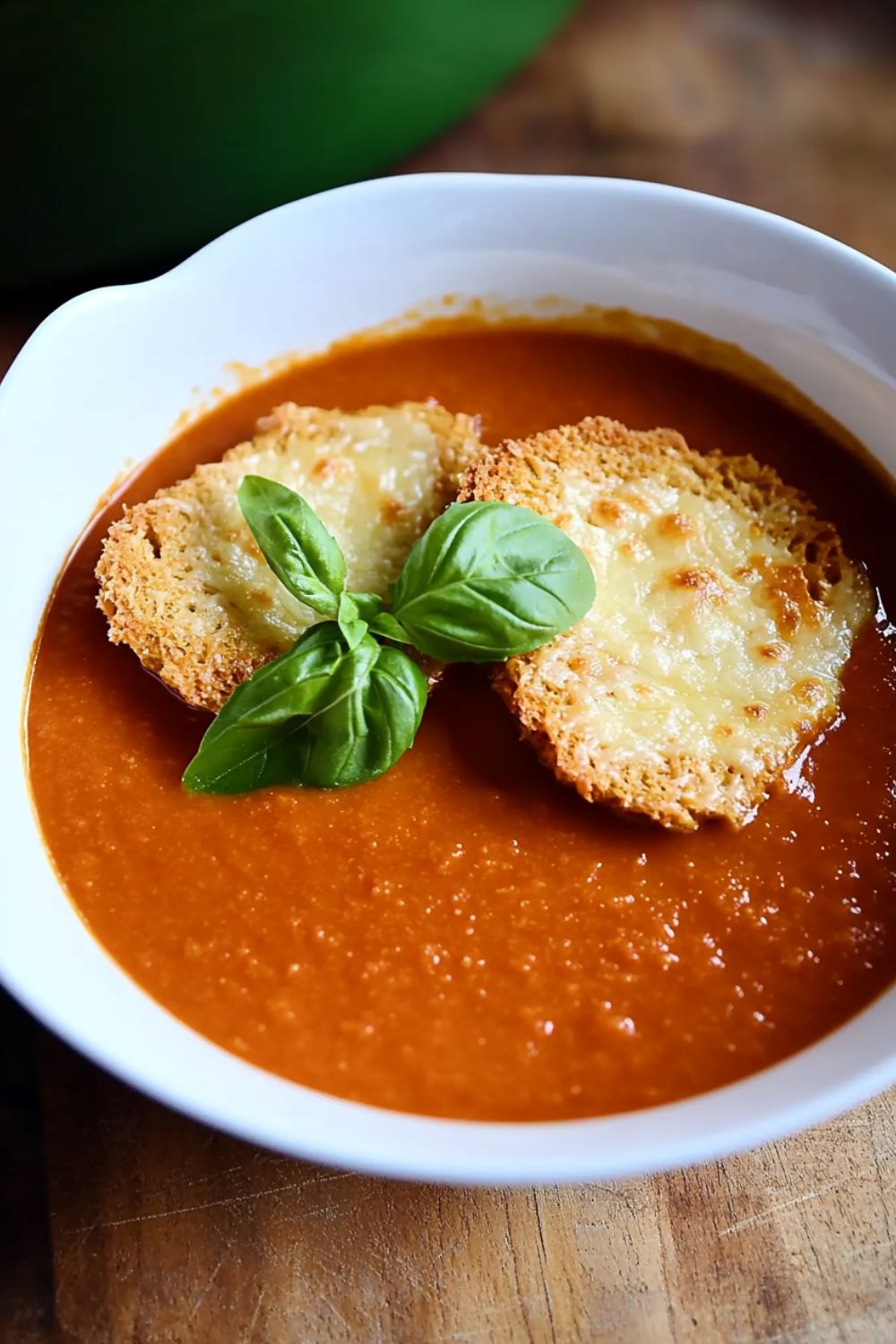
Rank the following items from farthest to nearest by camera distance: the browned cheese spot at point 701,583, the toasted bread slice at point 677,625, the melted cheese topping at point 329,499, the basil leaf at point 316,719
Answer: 1. the melted cheese topping at point 329,499
2. the browned cheese spot at point 701,583
3. the toasted bread slice at point 677,625
4. the basil leaf at point 316,719

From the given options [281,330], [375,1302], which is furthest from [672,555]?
[375,1302]

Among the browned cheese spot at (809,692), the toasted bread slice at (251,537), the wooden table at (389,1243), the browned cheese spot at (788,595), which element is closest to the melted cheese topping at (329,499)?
the toasted bread slice at (251,537)

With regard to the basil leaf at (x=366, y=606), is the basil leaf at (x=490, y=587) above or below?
above

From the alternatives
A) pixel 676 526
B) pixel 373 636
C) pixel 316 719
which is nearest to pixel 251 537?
pixel 373 636

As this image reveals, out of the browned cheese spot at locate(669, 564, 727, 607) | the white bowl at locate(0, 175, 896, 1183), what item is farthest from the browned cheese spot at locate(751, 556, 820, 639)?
the white bowl at locate(0, 175, 896, 1183)

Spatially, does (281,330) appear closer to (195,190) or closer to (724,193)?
(195,190)

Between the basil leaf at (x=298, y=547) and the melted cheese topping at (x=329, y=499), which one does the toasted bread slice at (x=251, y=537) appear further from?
the basil leaf at (x=298, y=547)
